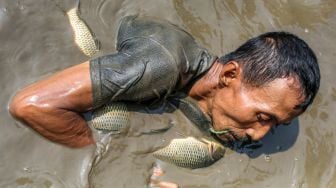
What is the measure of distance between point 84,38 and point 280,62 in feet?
5.31

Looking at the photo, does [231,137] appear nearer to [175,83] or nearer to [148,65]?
[175,83]

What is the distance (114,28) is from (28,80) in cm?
91

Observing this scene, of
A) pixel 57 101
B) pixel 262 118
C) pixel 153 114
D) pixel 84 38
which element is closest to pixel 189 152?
pixel 153 114

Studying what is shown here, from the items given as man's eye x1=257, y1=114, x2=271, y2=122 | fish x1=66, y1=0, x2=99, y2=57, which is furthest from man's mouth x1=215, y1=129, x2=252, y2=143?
fish x1=66, y1=0, x2=99, y2=57

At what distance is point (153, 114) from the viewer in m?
4.07

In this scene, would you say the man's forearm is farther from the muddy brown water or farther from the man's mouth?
the man's mouth

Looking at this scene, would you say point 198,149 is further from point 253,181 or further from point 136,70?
point 136,70

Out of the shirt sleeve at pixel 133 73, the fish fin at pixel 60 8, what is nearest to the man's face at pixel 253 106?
the shirt sleeve at pixel 133 73

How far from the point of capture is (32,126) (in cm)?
363

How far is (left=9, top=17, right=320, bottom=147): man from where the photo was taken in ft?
11.3

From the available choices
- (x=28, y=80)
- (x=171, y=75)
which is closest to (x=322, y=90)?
(x=171, y=75)

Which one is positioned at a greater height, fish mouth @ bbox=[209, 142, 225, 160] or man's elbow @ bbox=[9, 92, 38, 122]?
man's elbow @ bbox=[9, 92, 38, 122]

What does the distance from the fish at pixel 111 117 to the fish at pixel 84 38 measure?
25.0 inches

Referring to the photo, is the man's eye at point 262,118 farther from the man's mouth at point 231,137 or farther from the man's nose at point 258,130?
the man's mouth at point 231,137
